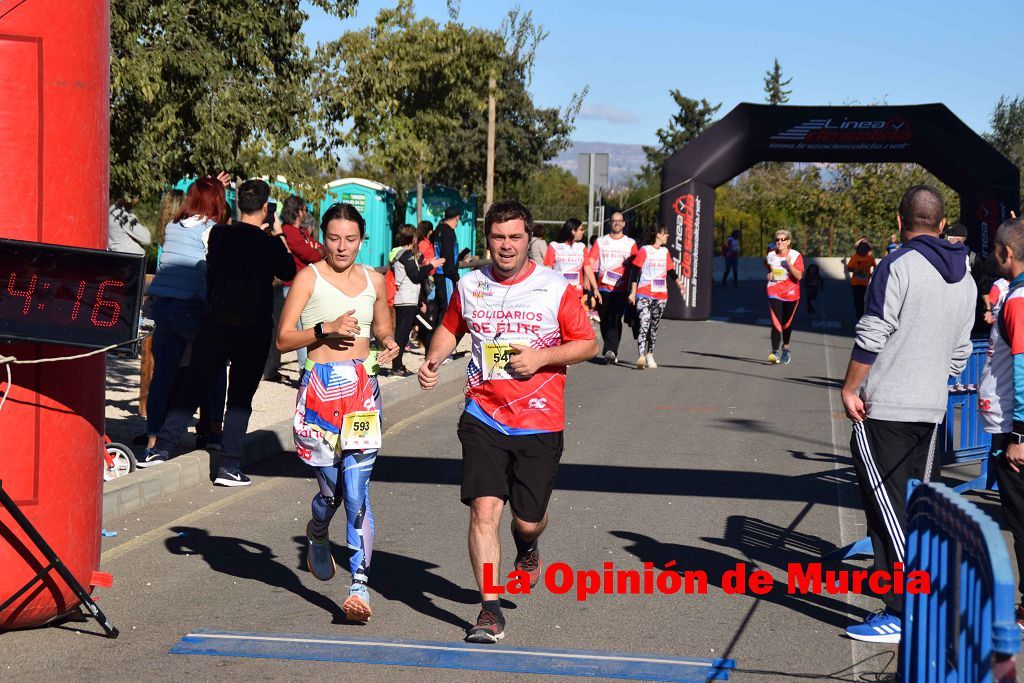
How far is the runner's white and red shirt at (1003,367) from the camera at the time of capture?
578 cm

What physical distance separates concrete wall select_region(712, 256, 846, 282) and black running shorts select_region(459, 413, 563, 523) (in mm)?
44567

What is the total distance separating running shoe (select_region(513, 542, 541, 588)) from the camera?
19.9 ft

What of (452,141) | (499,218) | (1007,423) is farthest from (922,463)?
(452,141)

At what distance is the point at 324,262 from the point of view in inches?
248

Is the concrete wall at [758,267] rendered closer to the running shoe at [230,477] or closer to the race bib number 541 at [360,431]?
the running shoe at [230,477]

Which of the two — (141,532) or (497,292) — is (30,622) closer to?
(141,532)

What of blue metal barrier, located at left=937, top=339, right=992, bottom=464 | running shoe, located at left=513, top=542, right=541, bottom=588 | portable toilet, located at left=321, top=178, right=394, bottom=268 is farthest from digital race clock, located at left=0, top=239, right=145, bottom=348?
portable toilet, located at left=321, top=178, right=394, bottom=268

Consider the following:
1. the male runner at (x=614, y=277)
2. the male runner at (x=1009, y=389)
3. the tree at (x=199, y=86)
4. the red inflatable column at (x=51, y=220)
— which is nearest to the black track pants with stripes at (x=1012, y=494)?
the male runner at (x=1009, y=389)

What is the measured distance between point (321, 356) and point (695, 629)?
2.09 m

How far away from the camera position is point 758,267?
179 ft

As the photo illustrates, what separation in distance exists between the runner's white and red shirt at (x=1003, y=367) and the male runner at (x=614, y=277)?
37.2 feet

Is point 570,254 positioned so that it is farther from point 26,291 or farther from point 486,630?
point 26,291

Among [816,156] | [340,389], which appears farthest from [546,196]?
[340,389]

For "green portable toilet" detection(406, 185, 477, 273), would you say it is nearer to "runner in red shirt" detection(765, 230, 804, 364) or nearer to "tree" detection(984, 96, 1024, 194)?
"runner in red shirt" detection(765, 230, 804, 364)
